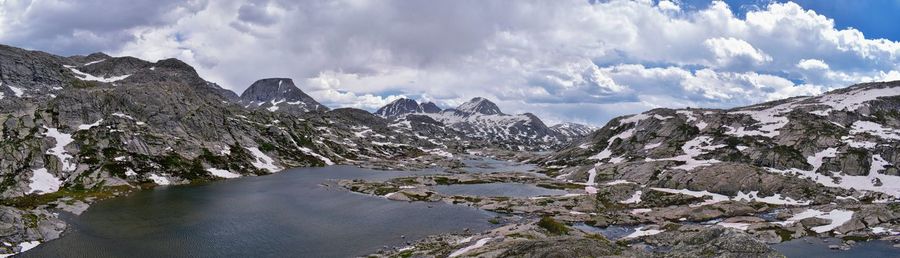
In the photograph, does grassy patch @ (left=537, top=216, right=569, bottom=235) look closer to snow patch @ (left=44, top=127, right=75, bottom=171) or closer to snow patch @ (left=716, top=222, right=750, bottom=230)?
snow patch @ (left=716, top=222, right=750, bottom=230)

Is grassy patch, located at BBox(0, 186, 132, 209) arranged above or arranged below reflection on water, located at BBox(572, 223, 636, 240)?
above

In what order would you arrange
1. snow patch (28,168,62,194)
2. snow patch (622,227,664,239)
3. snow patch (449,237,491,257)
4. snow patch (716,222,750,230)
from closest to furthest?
snow patch (449,237,491,257) < snow patch (622,227,664,239) < snow patch (716,222,750,230) < snow patch (28,168,62,194)

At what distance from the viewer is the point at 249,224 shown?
107062 mm

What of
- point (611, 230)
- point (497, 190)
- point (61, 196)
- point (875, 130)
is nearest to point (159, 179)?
point (61, 196)

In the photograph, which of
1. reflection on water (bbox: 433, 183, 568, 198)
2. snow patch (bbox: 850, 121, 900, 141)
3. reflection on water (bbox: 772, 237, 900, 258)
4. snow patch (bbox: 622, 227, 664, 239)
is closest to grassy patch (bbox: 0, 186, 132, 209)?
reflection on water (bbox: 433, 183, 568, 198)

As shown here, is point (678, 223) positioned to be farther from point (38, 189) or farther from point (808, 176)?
point (38, 189)

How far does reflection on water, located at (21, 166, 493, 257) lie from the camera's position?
278ft

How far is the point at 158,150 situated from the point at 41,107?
45.0 m

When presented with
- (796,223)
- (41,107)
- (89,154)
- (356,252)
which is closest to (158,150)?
(89,154)

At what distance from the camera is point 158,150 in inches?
7702

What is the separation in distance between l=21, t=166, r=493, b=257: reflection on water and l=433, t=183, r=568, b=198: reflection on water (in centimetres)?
2802

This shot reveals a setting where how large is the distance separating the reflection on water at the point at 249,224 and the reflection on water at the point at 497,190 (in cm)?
2802

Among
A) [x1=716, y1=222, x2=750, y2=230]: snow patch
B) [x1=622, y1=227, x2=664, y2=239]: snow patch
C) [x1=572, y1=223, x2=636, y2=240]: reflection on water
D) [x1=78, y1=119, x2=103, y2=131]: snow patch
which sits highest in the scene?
[x1=78, y1=119, x2=103, y2=131]: snow patch

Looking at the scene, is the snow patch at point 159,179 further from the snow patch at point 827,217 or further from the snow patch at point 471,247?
the snow patch at point 827,217
